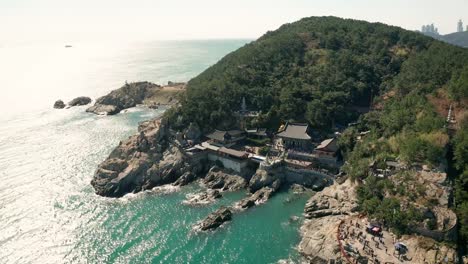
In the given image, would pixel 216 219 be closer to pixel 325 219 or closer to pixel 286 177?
pixel 325 219

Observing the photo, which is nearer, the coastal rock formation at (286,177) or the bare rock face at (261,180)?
the coastal rock formation at (286,177)

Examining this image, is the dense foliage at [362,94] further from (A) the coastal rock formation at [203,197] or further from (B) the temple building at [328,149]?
(A) the coastal rock formation at [203,197]

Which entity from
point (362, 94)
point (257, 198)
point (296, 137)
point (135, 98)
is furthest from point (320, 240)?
point (135, 98)

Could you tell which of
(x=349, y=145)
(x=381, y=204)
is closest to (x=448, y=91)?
(x=349, y=145)

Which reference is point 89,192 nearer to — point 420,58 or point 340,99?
point 340,99

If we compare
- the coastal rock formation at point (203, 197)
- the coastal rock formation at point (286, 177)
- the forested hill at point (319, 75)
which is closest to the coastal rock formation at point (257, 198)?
Answer: the coastal rock formation at point (286, 177)

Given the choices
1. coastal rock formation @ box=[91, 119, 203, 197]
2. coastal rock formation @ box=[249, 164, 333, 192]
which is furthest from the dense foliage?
coastal rock formation @ box=[91, 119, 203, 197]
